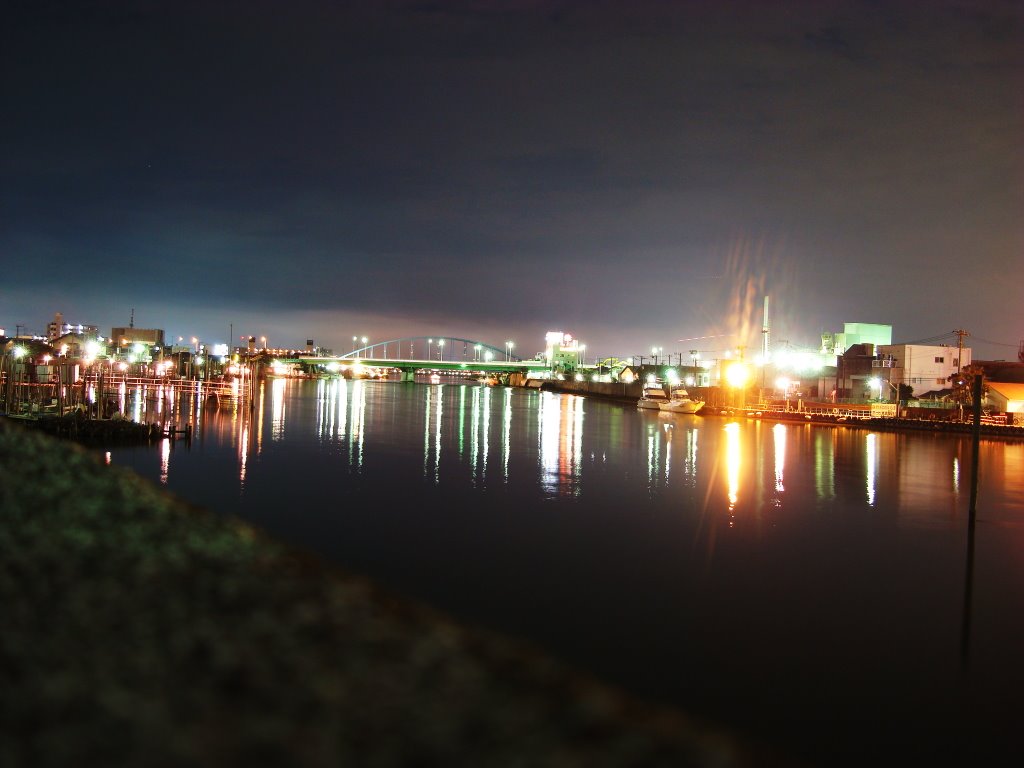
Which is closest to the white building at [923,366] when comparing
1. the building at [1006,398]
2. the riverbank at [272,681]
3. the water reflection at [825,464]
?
the building at [1006,398]

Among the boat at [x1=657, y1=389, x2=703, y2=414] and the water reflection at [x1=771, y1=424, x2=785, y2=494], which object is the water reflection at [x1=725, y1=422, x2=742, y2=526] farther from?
the boat at [x1=657, y1=389, x2=703, y2=414]

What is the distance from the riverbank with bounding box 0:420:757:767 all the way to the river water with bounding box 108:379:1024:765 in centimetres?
467

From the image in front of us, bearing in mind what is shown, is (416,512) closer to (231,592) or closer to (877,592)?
(877,592)

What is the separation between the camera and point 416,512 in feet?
52.0

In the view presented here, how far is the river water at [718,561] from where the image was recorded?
718 cm

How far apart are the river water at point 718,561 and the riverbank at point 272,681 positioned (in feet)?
15.3

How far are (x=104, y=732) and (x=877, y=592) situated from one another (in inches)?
432

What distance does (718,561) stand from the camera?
12.3m

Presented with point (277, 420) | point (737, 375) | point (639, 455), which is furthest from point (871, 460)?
point (737, 375)

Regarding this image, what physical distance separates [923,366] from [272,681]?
57.3 meters

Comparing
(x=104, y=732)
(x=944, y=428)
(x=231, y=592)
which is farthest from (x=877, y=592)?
(x=944, y=428)

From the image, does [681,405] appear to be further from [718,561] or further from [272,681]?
[272,681]

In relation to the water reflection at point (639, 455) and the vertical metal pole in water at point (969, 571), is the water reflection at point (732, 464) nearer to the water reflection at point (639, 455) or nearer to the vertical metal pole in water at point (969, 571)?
the water reflection at point (639, 455)

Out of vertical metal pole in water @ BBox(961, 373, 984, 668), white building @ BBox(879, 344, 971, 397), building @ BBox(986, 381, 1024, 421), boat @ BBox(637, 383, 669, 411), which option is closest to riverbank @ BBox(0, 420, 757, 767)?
vertical metal pole in water @ BBox(961, 373, 984, 668)
